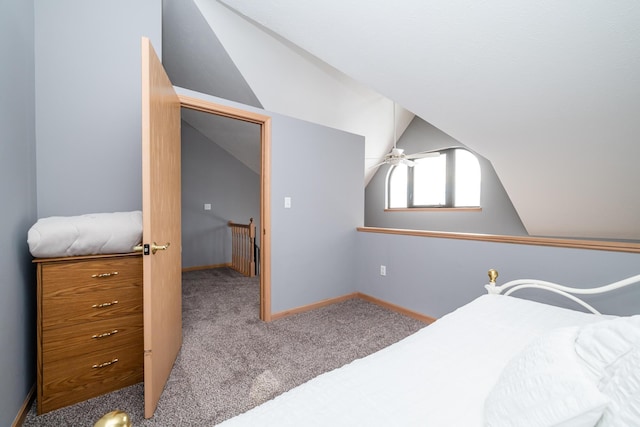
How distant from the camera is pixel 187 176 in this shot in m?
4.61

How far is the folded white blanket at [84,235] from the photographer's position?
1300mm

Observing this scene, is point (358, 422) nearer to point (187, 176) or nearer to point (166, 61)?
point (166, 61)

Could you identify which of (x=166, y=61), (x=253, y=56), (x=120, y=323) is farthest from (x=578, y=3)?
(x=166, y=61)

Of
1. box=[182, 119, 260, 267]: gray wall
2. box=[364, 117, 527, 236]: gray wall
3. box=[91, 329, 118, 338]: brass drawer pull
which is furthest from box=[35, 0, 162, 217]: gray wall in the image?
box=[364, 117, 527, 236]: gray wall

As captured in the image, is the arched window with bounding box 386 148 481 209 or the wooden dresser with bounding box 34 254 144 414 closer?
the wooden dresser with bounding box 34 254 144 414

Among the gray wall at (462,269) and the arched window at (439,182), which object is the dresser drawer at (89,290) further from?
the arched window at (439,182)

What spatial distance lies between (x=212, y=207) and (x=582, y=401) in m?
5.08

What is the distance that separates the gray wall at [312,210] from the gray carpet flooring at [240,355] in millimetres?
276

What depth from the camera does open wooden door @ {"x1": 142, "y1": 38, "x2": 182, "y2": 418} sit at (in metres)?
1.30

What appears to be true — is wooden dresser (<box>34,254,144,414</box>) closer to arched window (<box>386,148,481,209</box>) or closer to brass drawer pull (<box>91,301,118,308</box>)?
brass drawer pull (<box>91,301,118,308</box>)

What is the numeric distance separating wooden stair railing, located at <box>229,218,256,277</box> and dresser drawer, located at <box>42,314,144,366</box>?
2598 millimetres

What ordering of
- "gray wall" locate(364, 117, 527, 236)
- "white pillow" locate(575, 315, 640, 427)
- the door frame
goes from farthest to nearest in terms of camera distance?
"gray wall" locate(364, 117, 527, 236), the door frame, "white pillow" locate(575, 315, 640, 427)

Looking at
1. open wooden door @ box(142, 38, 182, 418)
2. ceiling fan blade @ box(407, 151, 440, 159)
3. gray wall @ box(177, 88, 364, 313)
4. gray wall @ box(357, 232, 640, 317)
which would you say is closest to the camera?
open wooden door @ box(142, 38, 182, 418)

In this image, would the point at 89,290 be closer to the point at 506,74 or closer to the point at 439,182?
the point at 506,74
